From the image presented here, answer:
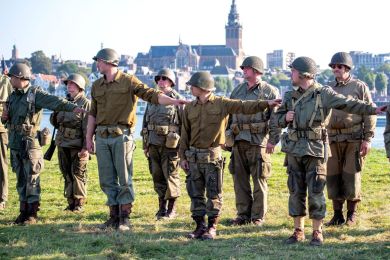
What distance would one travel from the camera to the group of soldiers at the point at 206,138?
30.9 ft

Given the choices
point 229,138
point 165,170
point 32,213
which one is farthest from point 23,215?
point 229,138

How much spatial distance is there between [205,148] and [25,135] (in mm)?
2861

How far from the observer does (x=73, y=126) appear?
1209 cm

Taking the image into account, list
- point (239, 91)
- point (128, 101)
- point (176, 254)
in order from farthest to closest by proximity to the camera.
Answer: point (239, 91)
point (128, 101)
point (176, 254)

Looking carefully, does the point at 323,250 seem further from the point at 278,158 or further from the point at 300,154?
the point at 278,158

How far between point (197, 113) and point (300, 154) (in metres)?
1.52

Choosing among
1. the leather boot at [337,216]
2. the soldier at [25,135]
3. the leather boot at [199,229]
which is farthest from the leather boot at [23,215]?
the leather boot at [337,216]

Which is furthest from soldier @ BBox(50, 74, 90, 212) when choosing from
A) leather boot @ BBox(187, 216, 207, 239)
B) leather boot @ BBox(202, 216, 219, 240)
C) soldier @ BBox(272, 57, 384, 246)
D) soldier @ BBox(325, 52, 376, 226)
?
soldier @ BBox(325, 52, 376, 226)

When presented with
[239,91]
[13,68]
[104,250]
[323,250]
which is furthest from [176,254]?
[13,68]

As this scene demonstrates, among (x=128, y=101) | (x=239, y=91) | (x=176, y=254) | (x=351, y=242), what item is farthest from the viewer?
(x=239, y=91)

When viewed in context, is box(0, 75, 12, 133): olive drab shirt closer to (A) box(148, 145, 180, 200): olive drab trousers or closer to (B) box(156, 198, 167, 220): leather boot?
(A) box(148, 145, 180, 200): olive drab trousers

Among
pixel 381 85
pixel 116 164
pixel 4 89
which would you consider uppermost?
pixel 381 85

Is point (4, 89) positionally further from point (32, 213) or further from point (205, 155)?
point (205, 155)

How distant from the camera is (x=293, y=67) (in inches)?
372
